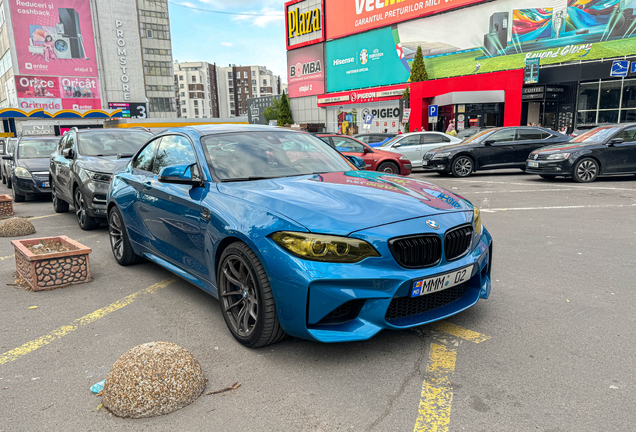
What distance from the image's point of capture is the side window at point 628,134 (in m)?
12.0

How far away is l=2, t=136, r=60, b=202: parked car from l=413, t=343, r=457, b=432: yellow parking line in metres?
10.7

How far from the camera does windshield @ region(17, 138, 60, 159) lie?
38.9 feet

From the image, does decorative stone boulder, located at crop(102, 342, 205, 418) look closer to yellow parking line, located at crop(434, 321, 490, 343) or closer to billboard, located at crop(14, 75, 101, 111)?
yellow parking line, located at crop(434, 321, 490, 343)

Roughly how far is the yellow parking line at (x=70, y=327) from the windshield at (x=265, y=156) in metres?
1.56

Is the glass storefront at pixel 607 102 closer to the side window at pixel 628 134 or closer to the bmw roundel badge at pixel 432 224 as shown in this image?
the side window at pixel 628 134

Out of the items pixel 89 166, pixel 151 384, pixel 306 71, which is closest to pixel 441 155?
pixel 89 166

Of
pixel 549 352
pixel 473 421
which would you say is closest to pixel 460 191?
pixel 549 352

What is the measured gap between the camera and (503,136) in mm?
14836

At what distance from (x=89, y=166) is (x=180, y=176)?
14.5ft

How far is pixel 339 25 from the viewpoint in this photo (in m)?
46.2

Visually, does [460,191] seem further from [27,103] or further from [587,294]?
[27,103]

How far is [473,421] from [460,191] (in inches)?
378

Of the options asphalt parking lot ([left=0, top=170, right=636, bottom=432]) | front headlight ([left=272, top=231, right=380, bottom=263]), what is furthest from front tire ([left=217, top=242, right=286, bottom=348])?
front headlight ([left=272, top=231, right=380, bottom=263])

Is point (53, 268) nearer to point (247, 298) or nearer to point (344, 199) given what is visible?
point (247, 298)
